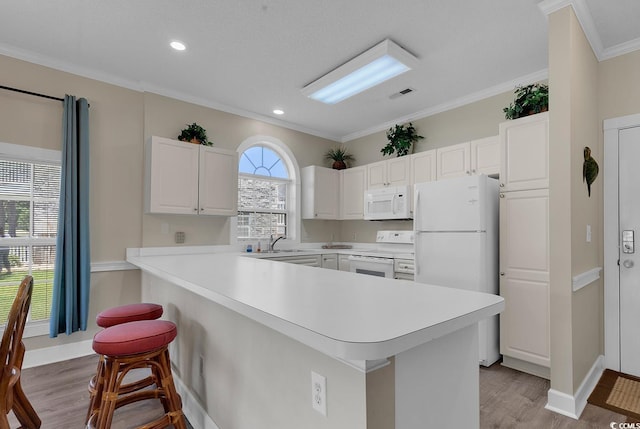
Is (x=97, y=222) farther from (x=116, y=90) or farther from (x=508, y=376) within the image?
(x=508, y=376)

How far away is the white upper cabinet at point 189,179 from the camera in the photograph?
333cm

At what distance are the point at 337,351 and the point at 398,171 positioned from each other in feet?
12.1

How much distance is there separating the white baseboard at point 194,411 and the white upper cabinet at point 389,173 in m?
3.21

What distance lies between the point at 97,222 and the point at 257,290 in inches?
106

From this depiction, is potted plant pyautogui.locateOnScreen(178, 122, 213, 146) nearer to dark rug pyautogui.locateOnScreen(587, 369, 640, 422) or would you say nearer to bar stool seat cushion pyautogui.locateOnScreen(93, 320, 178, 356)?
bar stool seat cushion pyautogui.locateOnScreen(93, 320, 178, 356)

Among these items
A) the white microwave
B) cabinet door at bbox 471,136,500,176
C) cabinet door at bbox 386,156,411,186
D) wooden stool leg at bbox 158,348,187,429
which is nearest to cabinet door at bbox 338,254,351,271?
the white microwave

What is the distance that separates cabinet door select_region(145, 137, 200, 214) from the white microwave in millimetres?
2237

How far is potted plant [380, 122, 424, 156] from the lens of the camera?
426cm

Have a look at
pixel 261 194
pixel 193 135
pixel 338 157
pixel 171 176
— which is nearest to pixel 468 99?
pixel 338 157

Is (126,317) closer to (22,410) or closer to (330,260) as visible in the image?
(22,410)

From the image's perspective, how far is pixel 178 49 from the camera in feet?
9.21

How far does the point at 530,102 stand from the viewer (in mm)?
2730

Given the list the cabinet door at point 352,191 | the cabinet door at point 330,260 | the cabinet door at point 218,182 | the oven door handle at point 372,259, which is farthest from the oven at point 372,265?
the cabinet door at point 218,182

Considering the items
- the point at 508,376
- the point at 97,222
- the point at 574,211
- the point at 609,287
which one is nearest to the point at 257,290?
the point at 574,211
